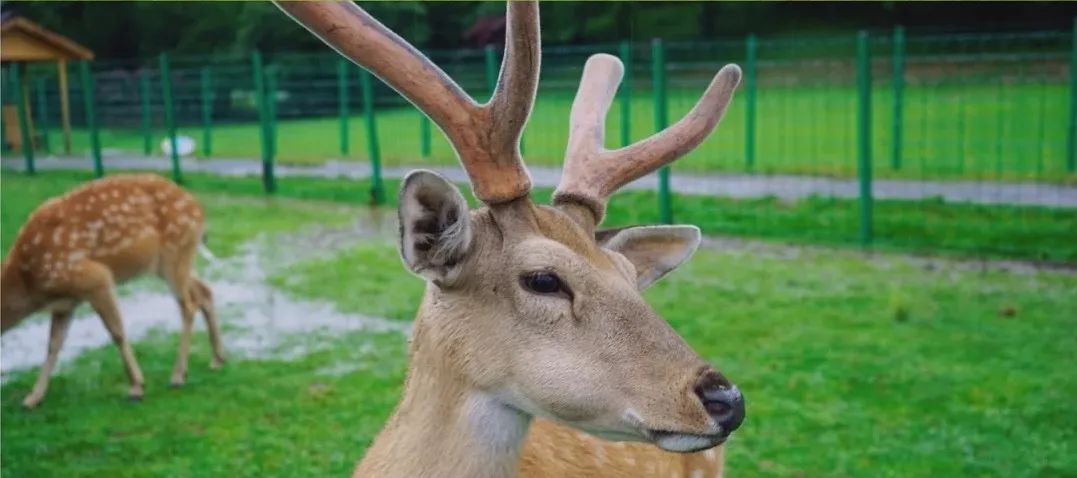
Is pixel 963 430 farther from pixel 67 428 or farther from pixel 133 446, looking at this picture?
pixel 67 428

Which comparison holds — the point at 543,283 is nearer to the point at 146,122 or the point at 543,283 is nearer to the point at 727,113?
the point at 727,113

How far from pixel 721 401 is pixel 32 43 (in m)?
9.25

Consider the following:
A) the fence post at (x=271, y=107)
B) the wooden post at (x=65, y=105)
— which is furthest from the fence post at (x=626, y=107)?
the wooden post at (x=65, y=105)

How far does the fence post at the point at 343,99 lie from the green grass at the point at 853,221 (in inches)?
94.6

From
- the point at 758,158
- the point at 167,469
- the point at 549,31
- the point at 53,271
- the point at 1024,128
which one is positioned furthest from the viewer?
the point at 758,158

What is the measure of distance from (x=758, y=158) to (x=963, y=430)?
911cm

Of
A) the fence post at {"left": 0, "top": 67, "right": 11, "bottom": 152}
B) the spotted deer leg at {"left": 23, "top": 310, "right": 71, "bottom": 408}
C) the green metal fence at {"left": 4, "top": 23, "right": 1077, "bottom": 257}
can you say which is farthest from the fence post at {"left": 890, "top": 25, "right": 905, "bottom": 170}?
the fence post at {"left": 0, "top": 67, "right": 11, "bottom": 152}

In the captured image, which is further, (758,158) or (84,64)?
(758,158)

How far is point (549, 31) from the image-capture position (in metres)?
7.54

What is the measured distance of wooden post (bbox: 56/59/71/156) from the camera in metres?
13.3

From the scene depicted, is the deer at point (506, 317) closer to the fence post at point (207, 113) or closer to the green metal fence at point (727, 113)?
the green metal fence at point (727, 113)

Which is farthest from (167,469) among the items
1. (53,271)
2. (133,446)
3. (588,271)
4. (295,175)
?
(295,175)

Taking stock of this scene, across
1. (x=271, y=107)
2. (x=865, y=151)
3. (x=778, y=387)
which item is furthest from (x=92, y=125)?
(x=778, y=387)

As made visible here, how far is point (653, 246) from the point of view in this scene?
2457 mm
